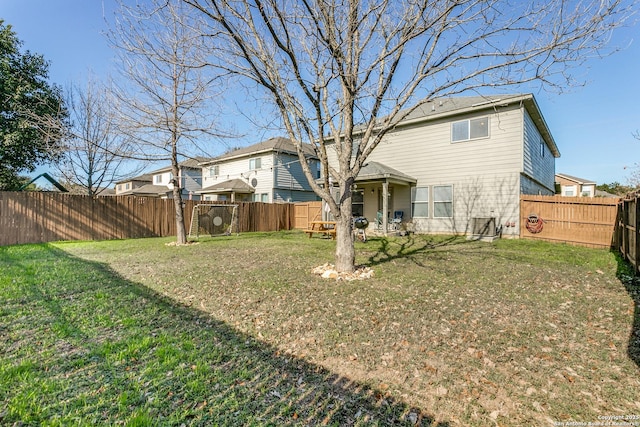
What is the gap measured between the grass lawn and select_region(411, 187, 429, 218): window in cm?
758

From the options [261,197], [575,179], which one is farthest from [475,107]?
[575,179]

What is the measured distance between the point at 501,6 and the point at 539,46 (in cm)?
90

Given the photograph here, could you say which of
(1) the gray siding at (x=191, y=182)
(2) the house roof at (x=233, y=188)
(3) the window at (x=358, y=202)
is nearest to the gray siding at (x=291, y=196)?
(2) the house roof at (x=233, y=188)

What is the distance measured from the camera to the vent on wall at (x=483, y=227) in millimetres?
11359

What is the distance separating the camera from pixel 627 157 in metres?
13.7

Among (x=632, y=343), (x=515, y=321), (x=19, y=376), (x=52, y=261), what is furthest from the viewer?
(x=52, y=261)

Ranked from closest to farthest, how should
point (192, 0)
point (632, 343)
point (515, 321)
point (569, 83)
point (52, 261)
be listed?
point (632, 343) → point (515, 321) → point (192, 0) → point (569, 83) → point (52, 261)

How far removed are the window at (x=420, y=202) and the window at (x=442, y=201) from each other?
0.36m

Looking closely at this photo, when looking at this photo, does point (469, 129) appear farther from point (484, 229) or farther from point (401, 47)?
point (401, 47)

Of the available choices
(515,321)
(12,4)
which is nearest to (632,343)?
(515,321)

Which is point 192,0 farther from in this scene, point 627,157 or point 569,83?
point 627,157

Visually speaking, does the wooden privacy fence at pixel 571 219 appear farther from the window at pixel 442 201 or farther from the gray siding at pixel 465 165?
the window at pixel 442 201

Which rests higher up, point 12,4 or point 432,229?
point 12,4

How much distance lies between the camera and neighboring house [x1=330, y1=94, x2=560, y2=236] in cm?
1140
